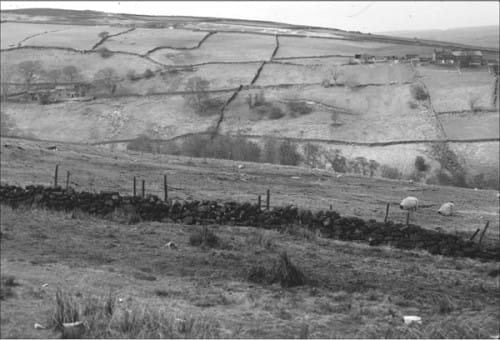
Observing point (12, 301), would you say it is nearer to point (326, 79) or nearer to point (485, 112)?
point (485, 112)

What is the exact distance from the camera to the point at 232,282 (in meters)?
12.4

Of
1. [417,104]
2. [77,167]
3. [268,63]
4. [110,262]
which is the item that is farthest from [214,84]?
[110,262]

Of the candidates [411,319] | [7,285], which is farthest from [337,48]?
[7,285]

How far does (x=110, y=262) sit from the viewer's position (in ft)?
43.4

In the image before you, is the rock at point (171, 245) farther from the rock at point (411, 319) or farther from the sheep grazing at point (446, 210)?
the sheep grazing at point (446, 210)

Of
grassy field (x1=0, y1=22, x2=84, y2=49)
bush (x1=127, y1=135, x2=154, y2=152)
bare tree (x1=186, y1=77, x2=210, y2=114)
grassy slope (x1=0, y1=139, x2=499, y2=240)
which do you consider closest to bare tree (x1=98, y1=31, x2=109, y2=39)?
grassy field (x1=0, y1=22, x2=84, y2=49)

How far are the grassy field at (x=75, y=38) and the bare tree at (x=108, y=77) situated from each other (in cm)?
859

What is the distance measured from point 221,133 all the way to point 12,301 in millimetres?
45946

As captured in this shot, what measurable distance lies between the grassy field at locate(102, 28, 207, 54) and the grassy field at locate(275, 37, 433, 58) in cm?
1273

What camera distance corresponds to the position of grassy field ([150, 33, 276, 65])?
2881 inches

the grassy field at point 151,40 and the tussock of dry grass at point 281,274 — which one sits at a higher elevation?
the grassy field at point 151,40

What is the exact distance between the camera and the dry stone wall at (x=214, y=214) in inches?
698

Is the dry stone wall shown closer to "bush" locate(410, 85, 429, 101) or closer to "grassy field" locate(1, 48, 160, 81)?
"bush" locate(410, 85, 429, 101)

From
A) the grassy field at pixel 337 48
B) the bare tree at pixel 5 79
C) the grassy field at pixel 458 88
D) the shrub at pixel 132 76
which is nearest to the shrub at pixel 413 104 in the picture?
the grassy field at pixel 458 88
